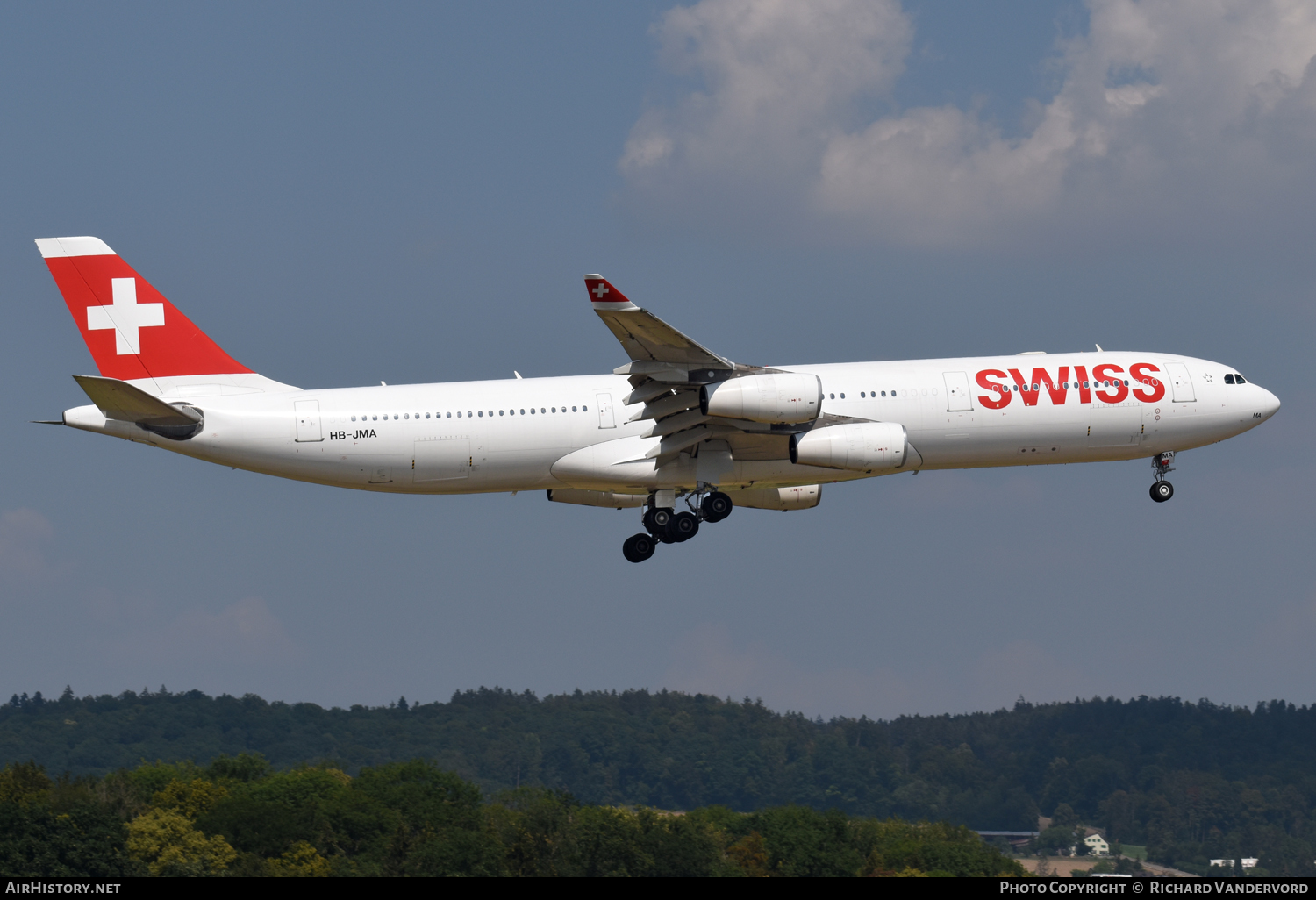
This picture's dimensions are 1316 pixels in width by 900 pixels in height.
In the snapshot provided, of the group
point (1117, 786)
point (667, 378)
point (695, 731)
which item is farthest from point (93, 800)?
point (1117, 786)

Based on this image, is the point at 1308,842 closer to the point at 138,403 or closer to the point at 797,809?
the point at 797,809

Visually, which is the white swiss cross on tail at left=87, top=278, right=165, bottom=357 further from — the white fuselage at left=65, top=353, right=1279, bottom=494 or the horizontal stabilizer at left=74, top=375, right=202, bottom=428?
the horizontal stabilizer at left=74, top=375, right=202, bottom=428

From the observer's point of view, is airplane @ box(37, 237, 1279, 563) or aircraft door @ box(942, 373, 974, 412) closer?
→ airplane @ box(37, 237, 1279, 563)

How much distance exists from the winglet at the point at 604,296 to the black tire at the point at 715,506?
10.1 m

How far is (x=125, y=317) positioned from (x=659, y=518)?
731 inches

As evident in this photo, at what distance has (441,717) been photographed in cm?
18712

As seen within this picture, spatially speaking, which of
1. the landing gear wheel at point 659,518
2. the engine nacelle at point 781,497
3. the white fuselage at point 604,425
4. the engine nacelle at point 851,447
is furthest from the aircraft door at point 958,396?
the landing gear wheel at point 659,518

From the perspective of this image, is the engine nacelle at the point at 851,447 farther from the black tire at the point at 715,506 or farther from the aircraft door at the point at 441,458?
the aircraft door at the point at 441,458

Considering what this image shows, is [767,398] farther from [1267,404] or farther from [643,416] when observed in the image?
[1267,404]

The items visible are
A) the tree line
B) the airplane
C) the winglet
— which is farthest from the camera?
the tree line

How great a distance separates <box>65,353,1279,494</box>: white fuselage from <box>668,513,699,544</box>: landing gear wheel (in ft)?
5.08

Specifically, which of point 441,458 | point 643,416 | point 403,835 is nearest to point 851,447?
point 643,416

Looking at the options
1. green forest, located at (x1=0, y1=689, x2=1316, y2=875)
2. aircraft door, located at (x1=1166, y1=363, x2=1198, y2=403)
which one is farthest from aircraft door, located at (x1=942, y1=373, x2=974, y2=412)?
green forest, located at (x1=0, y1=689, x2=1316, y2=875)

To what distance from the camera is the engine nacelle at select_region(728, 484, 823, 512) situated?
55.2m
